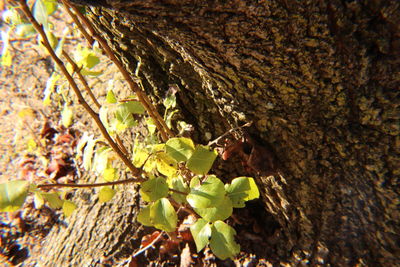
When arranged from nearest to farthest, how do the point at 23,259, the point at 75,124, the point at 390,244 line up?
1. the point at 390,244
2. the point at 23,259
3. the point at 75,124

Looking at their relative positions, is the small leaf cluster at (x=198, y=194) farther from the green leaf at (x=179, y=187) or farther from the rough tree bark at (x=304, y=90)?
the rough tree bark at (x=304, y=90)

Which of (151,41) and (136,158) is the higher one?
(151,41)

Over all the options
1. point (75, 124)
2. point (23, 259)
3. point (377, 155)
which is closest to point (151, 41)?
point (377, 155)

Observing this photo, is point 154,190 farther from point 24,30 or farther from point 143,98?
point 24,30

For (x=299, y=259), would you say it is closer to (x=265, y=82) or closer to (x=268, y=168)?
(x=268, y=168)

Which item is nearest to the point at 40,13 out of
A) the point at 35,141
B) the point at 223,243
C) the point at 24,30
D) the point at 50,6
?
the point at 24,30

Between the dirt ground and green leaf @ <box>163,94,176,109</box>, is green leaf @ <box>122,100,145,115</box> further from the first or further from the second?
the dirt ground

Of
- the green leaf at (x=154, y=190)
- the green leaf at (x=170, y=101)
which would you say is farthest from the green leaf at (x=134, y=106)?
the green leaf at (x=154, y=190)
